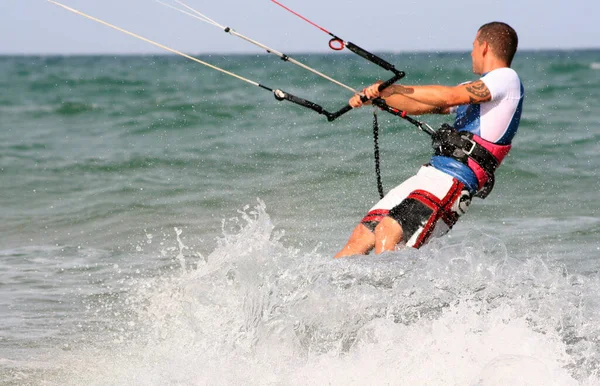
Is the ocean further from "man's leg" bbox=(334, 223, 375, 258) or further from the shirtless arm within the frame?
A: the shirtless arm

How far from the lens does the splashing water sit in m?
4.75

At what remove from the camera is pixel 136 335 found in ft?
19.2

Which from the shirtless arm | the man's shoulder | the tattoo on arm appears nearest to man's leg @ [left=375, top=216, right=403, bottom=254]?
the shirtless arm

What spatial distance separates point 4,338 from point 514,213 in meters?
5.83

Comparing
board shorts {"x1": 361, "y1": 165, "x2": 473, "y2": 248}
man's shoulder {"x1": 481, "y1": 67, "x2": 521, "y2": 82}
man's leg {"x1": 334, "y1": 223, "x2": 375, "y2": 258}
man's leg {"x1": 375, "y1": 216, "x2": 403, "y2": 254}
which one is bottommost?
man's leg {"x1": 334, "y1": 223, "x2": 375, "y2": 258}

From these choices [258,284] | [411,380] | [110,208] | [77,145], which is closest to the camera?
[411,380]

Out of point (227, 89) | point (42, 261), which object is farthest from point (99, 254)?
point (227, 89)

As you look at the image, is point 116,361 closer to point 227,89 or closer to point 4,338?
point 4,338

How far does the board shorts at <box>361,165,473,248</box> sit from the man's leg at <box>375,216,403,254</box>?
0.09 feet

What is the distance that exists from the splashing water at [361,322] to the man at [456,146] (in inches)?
7.3

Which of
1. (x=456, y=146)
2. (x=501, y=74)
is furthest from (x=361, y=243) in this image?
(x=501, y=74)

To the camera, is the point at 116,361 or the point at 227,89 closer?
the point at 116,361

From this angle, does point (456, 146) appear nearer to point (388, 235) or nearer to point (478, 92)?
point (478, 92)

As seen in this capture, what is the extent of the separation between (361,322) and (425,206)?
2.64 feet
